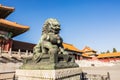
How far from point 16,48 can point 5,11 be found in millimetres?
5599

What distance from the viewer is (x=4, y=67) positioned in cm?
1111

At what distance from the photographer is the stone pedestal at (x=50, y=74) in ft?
7.34

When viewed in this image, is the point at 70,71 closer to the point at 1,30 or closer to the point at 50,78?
the point at 50,78

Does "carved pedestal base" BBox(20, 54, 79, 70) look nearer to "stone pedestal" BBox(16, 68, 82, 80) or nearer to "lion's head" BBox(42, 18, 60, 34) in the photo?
"stone pedestal" BBox(16, 68, 82, 80)

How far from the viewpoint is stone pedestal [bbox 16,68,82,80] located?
2.24 metres

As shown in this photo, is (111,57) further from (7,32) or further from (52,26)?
(52,26)

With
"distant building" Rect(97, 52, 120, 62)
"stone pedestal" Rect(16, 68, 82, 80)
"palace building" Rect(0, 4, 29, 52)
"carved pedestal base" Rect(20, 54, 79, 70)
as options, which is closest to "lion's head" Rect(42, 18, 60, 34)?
"carved pedestal base" Rect(20, 54, 79, 70)

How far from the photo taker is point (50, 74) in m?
2.25

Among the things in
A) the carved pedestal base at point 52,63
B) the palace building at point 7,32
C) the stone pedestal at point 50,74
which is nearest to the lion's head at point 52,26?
→ the carved pedestal base at point 52,63

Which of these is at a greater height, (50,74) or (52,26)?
(52,26)

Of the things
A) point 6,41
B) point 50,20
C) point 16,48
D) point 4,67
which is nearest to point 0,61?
point 4,67

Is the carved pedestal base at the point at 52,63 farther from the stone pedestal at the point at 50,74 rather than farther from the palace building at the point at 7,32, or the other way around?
the palace building at the point at 7,32

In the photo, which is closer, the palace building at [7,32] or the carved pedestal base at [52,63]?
the carved pedestal base at [52,63]

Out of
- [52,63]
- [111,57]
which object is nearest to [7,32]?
[52,63]
